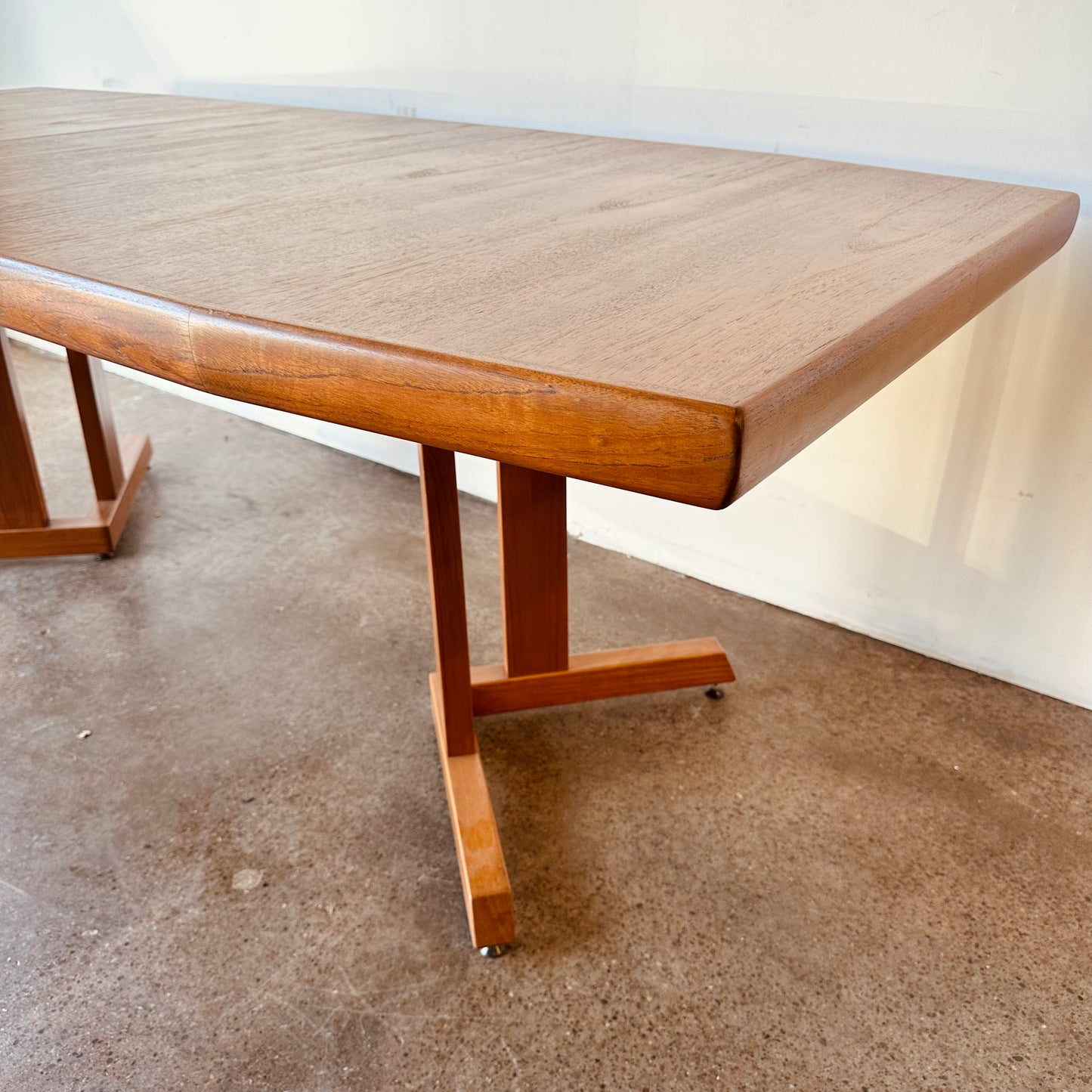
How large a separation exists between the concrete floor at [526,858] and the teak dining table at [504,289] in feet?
0.41

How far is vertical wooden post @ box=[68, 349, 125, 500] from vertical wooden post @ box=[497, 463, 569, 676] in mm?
1012

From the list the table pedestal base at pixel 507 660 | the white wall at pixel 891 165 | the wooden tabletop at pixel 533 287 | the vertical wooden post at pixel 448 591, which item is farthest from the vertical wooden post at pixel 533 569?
the white wall at pixel 891 165

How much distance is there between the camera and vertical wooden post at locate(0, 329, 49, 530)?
73.0 inches

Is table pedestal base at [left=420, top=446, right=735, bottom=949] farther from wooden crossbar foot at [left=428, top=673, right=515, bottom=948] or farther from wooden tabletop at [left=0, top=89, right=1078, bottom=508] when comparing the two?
wooden tabletop at [left=0, top=89, right=1078, bottom=508]

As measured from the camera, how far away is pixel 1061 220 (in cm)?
105

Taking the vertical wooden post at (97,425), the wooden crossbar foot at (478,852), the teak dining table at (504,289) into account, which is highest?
the teak dining table at (504,289)

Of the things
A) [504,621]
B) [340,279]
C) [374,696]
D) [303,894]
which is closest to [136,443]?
[374,696]

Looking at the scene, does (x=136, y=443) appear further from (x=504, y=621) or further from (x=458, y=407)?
(x=458, y=407)

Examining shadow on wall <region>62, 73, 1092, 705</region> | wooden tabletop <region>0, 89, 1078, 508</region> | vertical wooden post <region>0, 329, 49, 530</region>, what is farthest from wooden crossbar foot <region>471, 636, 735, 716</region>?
vertical wooden post <region>0, 329, 49, 530</region>

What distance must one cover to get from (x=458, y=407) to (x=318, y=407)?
4.2 inches

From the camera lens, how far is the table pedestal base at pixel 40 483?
74.0 inches

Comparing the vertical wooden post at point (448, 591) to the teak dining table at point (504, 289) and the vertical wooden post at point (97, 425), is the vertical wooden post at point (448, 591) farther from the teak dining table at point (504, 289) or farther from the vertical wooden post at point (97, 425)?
the vertical wooden post at point (97, 425)

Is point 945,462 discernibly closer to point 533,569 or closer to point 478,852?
point 533,569

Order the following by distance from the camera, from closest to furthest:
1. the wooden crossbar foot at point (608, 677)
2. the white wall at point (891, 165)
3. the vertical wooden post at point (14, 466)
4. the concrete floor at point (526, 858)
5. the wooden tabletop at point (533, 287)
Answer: the wooden tabletop at point (533, 287) < the concrete floor at point (526, 858) < the white wall at point (891, 165) < the wooden crossbar foot at point (608, 677) < the vertical wooden post at point (14, 466)
